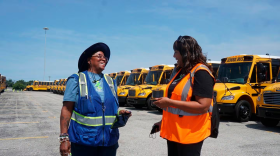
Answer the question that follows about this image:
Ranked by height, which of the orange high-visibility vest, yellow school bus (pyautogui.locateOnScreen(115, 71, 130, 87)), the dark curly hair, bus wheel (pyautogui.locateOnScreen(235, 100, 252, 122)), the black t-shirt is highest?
yellow school bus (pyautogui.locateOnScreen(115, 71, 130, 87))

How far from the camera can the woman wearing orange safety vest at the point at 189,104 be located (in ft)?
8.09

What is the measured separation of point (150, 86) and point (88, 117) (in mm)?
12954

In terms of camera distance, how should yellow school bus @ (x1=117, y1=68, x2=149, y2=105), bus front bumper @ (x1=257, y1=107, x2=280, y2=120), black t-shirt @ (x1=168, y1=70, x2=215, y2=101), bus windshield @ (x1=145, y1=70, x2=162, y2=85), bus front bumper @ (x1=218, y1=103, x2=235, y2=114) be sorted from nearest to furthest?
1. black t-shirt @ (x1=168, y1=70, x2=215, y2=101)
2. bus front bumper @ (x1=257, y1=107, x2=280, y2=120)
3. bus front bumper @ (x1=218, y1=103, x2=235, y2=114)
4. bus windshield @ (x1=145, y1=70, x2=162, y2=85)
5. yellow school bus @ (x1=117, y1=68, x2=149, y2=105)

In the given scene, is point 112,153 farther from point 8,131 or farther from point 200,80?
point 8,131

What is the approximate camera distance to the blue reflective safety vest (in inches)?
101

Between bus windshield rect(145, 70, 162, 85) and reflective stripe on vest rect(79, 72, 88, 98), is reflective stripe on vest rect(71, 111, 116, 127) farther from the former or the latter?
bus windshield rect(145, 70, 162, 85)

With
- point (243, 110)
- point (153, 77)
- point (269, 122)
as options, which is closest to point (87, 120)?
point (269, 122)

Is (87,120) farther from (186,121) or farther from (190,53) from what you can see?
(190,53)

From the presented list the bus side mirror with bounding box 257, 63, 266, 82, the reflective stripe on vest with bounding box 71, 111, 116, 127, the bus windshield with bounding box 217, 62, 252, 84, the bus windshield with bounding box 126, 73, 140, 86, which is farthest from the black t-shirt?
the bus windshield with bounding box 126, 73, 140, 86

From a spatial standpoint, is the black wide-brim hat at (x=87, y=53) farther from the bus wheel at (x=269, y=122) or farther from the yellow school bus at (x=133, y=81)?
the yellow school bus at (x=133, y=81)

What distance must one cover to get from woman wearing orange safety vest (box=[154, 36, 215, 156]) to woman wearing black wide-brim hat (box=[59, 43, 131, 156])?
1.62 feet

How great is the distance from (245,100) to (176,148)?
8521mm

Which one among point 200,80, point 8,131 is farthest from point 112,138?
point 8,131

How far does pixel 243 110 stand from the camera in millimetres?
10211
